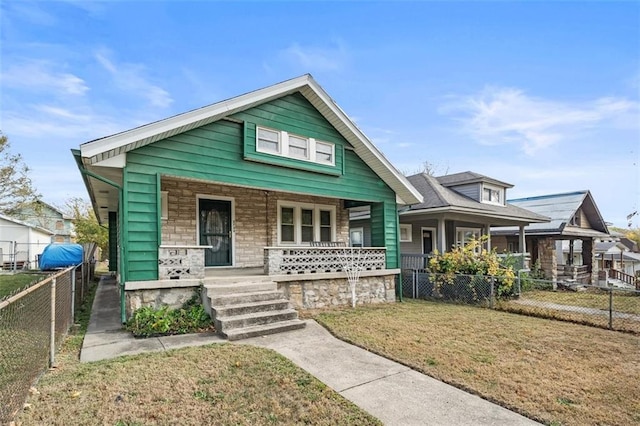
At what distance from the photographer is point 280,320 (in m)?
6.33

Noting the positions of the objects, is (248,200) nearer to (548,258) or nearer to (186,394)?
(186,394)

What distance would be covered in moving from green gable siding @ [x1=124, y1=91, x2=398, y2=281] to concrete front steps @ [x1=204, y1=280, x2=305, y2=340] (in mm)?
1329

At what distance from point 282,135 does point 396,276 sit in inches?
227

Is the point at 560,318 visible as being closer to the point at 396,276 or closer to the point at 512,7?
the point at 396,276

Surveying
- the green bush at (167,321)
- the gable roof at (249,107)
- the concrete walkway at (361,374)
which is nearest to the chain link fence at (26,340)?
the concrete walkway at (361,374)

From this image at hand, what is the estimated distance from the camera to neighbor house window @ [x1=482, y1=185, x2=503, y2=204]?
15448 millimetres

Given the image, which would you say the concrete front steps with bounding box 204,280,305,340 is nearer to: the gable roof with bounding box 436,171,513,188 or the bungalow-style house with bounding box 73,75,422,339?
the bungalow-style house with bounding box 73,75,422,339

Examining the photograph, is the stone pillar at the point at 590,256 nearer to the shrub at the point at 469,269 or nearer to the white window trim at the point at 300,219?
the shrub at the point at 469,269

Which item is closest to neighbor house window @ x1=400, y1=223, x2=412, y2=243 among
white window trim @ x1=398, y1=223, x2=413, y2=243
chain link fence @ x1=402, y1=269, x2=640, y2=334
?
white window trim @ x1=398, y1=223, x2=413, y2=243

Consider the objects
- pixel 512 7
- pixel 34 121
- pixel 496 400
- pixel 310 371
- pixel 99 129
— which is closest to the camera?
pixel 496 400

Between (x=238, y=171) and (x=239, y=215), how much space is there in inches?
90.3

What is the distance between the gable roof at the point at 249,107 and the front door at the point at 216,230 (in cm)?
274

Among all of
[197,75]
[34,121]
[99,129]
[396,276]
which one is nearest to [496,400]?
[396,276]

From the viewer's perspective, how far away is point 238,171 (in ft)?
24.8
